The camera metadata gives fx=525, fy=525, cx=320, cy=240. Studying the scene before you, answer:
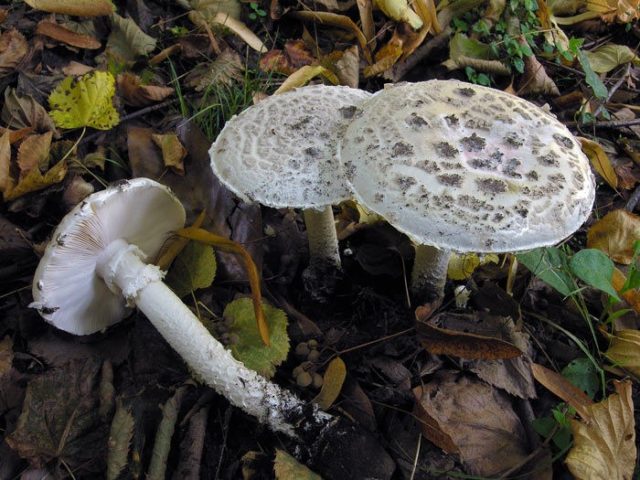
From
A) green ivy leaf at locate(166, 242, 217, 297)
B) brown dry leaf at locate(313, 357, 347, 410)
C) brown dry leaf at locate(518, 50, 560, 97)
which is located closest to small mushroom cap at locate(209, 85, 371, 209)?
green ivy leaf at locate(166, 242, 217, 297)

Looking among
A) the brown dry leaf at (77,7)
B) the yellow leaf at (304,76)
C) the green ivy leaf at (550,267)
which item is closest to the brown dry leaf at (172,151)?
the yellow leaf at (304,76)

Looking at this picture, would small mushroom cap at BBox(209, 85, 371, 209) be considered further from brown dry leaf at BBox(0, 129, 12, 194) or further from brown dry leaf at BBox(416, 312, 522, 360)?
brown dry leaf at BBox(0, 129, 12, 194)

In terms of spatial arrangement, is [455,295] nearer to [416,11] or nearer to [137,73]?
[416,11]

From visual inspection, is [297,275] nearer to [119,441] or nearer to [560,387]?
[119,441]

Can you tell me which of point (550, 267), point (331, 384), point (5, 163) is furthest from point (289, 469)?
point (5, 163)

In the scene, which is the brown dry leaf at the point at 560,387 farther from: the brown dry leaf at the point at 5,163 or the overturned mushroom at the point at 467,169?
the brown dry leaf at the point at 5,163

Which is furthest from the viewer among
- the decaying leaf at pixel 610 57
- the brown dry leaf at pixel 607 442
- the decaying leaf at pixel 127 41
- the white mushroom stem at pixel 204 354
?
the decaying leaf at pixel 610 57
